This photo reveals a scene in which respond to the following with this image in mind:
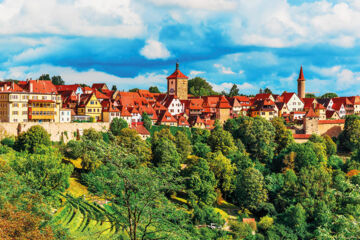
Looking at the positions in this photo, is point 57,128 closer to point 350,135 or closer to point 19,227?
point 19,227

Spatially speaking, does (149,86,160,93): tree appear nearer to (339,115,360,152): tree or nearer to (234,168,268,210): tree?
(339,115,360,152): tree

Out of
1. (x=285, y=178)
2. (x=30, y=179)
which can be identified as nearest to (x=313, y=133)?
(x=285, y=178)

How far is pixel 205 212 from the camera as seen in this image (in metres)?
36.9

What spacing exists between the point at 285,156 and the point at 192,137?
12335 mm

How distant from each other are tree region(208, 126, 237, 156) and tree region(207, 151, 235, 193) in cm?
598

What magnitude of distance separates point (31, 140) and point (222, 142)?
22.7 m

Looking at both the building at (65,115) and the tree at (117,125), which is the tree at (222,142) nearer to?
the tree at (117,125)

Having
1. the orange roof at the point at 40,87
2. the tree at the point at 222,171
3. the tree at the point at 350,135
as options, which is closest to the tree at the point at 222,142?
the tree at the point at 222,171

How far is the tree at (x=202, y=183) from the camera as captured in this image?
40672 mm

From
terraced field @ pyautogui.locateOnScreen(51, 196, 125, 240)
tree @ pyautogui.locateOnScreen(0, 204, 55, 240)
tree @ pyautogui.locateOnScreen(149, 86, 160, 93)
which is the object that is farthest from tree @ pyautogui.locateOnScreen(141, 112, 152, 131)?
tree @ pyautogui.locateOnScreen(149, 86, 160, 93)

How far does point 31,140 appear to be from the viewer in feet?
139

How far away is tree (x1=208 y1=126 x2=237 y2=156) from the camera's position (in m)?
53.0

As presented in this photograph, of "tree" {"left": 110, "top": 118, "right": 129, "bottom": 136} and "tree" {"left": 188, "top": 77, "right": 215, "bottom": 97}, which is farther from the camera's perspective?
"tree" {"left": 188, "top": 77, "right": 215, "bottom": 97}

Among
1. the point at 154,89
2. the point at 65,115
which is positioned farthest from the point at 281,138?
the point at 154,89
